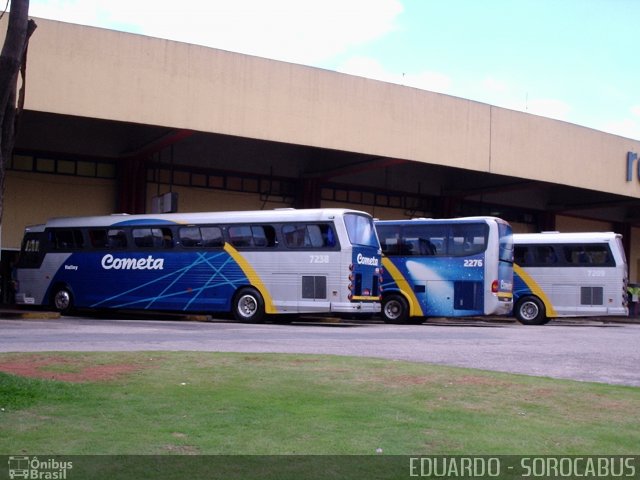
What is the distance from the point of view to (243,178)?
3569 cm

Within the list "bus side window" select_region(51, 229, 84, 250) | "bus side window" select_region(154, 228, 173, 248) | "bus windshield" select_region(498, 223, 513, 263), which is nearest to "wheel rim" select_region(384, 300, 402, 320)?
"bus windshield" select_region(498, 223, 513, 263)

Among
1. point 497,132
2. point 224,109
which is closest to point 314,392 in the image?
point 224,109

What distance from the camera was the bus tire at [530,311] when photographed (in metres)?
28.5

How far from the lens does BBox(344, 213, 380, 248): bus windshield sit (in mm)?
23109

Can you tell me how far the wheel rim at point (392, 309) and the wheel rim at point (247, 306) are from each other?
478 centimetres

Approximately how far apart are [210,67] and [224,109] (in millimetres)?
1348

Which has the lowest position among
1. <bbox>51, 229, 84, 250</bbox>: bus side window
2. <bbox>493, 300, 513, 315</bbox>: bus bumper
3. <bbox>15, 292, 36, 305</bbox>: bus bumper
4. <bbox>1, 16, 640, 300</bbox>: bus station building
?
→ <bbox>15, 292, 36, 305</bbox>: bus bumper

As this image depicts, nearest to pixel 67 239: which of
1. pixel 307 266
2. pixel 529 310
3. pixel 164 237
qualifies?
pixel 164 237

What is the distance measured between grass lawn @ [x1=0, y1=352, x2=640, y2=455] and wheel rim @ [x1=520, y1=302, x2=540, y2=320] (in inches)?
722

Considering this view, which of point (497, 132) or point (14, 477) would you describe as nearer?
point (14, 477)

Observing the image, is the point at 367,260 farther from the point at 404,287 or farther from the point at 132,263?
the point at 132,263

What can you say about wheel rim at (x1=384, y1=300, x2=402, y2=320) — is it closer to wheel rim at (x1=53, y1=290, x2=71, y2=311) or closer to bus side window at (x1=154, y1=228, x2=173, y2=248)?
bus side window at (x1=154, y1=228, x2=173, y2=248)

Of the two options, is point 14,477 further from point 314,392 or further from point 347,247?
point 347,247

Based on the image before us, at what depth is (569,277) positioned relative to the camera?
93.2 feet
